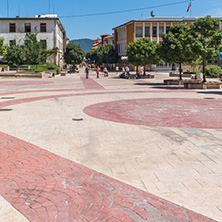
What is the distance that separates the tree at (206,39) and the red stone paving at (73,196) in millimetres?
18414

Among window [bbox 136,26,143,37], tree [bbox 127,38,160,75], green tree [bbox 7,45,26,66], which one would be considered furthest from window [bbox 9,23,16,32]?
tree [bbox 127,38,160,75]

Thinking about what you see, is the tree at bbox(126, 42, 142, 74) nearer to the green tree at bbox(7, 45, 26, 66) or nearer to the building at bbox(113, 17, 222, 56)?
the green tree at bbox(7, 45, 26, 66)

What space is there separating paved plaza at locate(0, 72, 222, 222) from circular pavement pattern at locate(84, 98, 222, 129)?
0.23ft

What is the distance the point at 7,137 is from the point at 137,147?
355 centimetres

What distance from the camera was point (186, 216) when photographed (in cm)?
406

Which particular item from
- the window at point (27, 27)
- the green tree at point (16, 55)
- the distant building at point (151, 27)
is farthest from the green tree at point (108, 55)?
the green tree at point (16, 55)

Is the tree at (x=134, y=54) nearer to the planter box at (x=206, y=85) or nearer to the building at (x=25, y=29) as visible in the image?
the planter box at (x=206, y=85)

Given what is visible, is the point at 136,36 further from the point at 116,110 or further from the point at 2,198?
the point at 2,198

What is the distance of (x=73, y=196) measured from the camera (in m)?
4.66

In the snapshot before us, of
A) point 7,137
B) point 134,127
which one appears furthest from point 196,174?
point 7,137

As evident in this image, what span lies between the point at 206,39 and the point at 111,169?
19.6 meters

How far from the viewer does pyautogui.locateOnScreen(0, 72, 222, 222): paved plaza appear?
4.23 metres

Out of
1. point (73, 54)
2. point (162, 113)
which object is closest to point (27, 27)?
point (73, 54)

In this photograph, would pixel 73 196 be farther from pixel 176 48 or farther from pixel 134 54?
pixel 134 54
